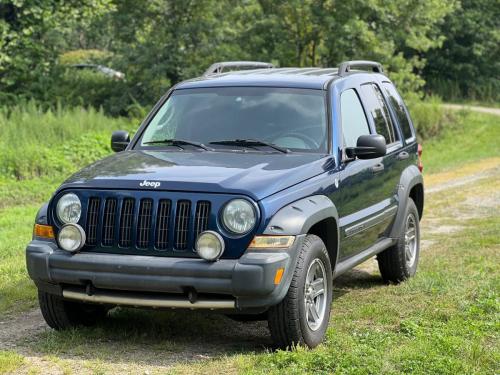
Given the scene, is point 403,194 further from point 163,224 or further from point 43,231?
point 43,231

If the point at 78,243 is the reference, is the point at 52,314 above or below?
below

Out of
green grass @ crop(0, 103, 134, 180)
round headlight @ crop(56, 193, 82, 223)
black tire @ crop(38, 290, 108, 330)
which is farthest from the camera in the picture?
green grass @ crop(0, 103, 134, 180)

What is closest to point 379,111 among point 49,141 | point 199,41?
point 49,141

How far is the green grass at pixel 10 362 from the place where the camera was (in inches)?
222

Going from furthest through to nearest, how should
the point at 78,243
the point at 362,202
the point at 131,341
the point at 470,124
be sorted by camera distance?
1. the point at 470,124
2. the point at 362,202
3. the point at 131,341
4. the point at 78,243

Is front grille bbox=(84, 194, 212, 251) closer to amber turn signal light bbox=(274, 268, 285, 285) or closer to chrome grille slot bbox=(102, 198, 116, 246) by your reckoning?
chrome grille slot bbox=(102, 198, 116, 246)

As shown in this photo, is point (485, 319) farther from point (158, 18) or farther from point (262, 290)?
point (158, 18)

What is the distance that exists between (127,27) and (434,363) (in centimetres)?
1913

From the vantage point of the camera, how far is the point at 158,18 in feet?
77.6

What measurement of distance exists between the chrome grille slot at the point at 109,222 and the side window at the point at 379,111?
2.74 m

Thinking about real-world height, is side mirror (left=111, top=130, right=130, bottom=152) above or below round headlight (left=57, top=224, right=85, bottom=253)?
above

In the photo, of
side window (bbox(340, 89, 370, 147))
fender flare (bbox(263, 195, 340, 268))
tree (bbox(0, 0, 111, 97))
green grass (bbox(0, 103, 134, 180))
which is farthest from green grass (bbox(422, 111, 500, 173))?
fender flare (bbox(263, 195, 340, 268))

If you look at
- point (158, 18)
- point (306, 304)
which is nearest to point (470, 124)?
point (158, 18)

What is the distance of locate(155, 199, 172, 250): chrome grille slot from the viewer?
587 cm
